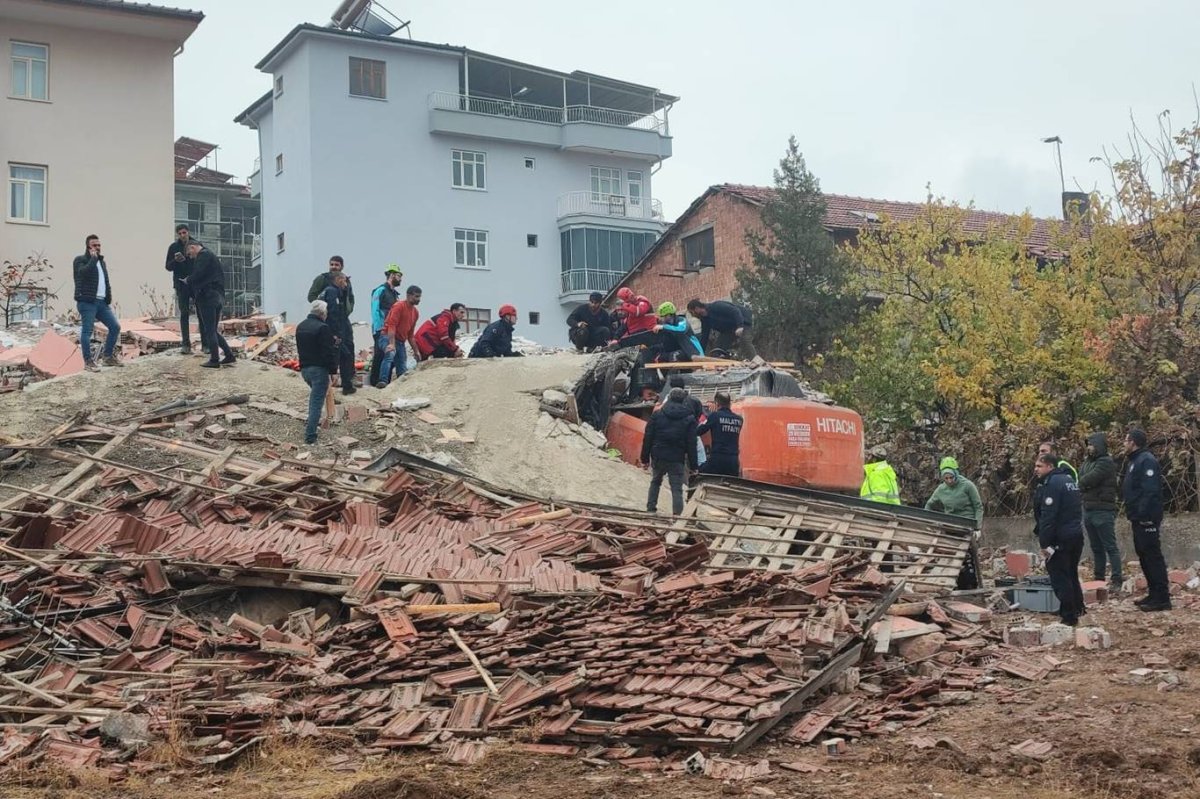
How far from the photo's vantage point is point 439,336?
19078 millimetres

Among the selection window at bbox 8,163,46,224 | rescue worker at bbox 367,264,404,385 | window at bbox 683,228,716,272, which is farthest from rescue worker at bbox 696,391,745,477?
window at bbox 683,228,716,272

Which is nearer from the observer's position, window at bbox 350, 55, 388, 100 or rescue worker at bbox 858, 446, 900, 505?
rescue worker at bbox 858, 446, 900, 505

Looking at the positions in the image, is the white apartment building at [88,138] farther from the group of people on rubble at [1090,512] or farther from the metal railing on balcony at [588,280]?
the group of people on rubble at [1090,512]

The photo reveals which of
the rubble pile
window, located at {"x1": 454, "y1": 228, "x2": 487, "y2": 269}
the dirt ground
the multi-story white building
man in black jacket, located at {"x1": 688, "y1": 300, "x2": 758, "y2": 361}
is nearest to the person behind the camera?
the dirt ground

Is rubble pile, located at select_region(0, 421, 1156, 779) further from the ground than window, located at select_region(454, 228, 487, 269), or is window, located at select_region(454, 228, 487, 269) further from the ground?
window, located at select_region(454, 228, 487, 269)

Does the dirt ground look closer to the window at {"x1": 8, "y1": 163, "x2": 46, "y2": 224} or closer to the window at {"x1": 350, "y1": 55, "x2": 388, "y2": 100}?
the window at {"x1": 8, "y1": 163, "x2": 46, "y2": 224}

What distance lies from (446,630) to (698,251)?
30076 millimetres

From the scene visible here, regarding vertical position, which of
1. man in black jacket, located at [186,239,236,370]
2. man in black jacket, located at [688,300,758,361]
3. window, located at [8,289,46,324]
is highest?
window, located at [8,289,46,324]

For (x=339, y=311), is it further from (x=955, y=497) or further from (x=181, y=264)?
(x=955, y=497)

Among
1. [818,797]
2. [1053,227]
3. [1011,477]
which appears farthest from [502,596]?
[1053,227]

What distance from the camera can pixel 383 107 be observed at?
144 feet

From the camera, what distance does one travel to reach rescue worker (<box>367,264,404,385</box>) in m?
17.5

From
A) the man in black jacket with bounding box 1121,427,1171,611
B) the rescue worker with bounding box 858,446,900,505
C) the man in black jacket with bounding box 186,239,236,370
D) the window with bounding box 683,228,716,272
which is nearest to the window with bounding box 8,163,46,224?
the man in black jacket with bounding box 186,239,236,370

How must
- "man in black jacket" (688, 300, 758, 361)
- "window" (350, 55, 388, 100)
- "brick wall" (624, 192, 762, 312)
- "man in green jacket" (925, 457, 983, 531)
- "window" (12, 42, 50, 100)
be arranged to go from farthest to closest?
1. "window" (350, 55, 388, 100)
2. "brick wall" (624, 192, 762, 312)
3. "window" (12, 42, 50, 100)
4. "man in black jacket" (688, 300, 758, 361)
5. "man in green jacket" (925, 457, 983, 531)
